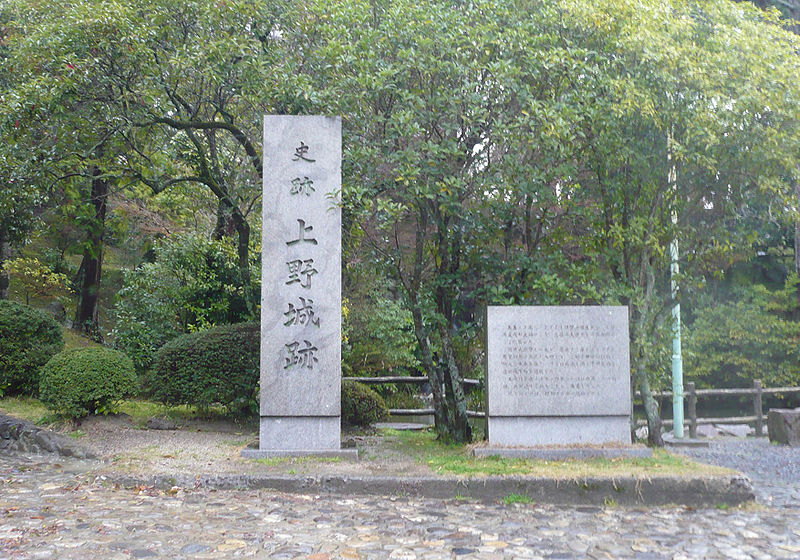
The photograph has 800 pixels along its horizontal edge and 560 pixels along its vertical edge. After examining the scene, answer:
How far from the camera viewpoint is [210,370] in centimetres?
1048

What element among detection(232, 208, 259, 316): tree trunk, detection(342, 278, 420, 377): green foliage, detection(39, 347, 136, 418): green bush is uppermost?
detection(232, 208, 259, 316): tree trunk

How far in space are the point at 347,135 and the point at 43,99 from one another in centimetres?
421

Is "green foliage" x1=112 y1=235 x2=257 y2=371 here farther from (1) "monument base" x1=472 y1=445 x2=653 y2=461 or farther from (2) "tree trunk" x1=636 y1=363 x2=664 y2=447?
(2) "tree trunk" x1=636 y1=363 x2=664 y2=447

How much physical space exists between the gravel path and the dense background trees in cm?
151

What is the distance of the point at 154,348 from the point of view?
50.5 feet

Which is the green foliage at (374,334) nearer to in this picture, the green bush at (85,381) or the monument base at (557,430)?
the green bush at (85,381)

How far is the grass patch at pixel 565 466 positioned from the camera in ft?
23.4

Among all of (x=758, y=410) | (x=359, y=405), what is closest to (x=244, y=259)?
(x=359, y=405)

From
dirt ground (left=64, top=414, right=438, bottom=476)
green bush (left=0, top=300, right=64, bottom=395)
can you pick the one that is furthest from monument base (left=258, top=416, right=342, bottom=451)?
green bush (left=0, top=300, right=64, bottom=395)

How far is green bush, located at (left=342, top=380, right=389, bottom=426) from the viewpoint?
1069 cm

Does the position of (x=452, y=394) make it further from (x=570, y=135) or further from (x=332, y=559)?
(x=332, y=559)

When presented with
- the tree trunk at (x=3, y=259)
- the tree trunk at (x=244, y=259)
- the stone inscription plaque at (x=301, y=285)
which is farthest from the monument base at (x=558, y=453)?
the tree trunk at (x=3, y=259)

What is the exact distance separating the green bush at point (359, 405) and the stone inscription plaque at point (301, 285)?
2.39m

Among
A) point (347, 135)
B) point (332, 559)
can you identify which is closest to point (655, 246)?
point (347, 135)
